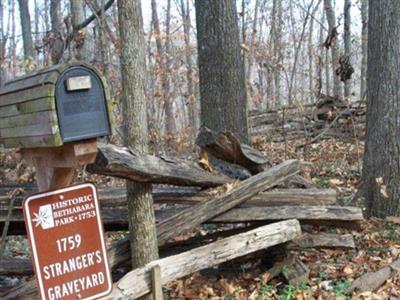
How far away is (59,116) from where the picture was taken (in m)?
2.62

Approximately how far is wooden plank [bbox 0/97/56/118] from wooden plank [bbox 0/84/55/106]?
20 mm

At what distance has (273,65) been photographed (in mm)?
14789

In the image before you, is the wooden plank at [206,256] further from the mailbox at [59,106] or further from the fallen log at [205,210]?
the mailbox at [59,106]

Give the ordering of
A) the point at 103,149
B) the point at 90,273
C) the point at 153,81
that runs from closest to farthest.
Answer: the point at 90,273 < the point at 103,149 < the point at 153,81

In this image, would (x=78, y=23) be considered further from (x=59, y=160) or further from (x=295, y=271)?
(x=59, y=160)

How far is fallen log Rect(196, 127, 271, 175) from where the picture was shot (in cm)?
492

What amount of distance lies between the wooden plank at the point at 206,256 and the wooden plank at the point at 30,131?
4.68 feet

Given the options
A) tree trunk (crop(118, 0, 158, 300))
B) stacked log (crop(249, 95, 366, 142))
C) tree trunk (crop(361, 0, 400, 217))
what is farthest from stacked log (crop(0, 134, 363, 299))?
stacked log (crop(249, 95, 366, 142))

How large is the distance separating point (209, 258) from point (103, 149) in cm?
157

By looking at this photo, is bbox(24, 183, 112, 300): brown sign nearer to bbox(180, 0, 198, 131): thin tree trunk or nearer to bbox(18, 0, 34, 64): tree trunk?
bbox(180, 0, 198, 131): thin tree trunk

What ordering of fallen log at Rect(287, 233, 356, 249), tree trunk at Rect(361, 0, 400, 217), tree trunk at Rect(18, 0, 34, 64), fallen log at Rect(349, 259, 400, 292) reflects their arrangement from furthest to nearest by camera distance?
tree trunk at Rect(18, 0, 34, 64), tree trunk at Rect(361, 0, 400, 217), fallen log at Rect(287, 233, 356, 249), fallen log at Rect(349, 259, 400, 292)

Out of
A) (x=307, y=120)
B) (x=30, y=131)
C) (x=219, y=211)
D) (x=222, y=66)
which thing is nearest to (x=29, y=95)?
(x=30, y=131)

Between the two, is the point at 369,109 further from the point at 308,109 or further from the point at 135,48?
the point at 308,109

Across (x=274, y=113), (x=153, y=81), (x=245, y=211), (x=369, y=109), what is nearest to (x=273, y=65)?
(x=274, y=113)
